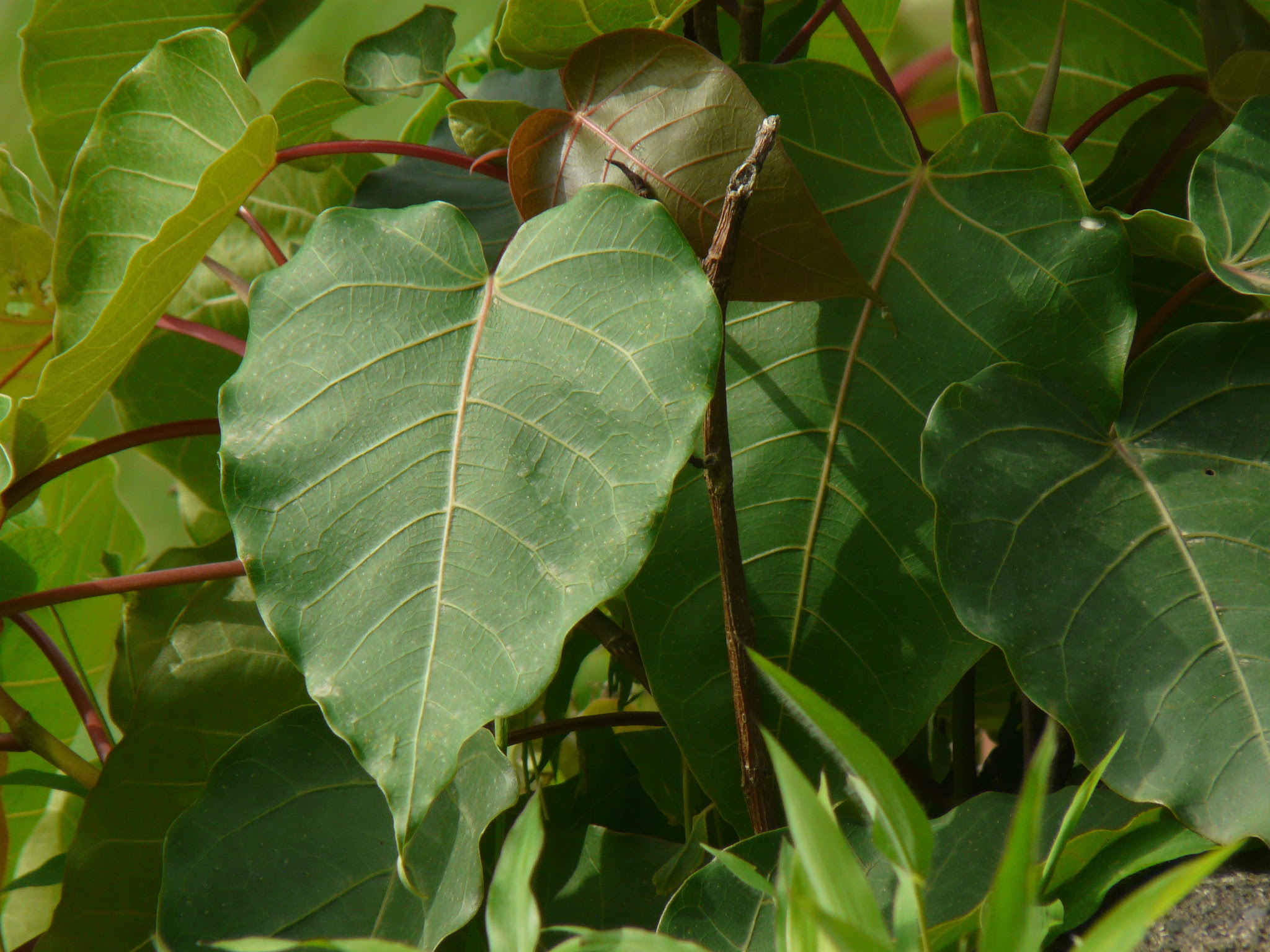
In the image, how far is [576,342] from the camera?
0.51 meters

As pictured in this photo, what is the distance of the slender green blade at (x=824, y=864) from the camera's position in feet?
1.12

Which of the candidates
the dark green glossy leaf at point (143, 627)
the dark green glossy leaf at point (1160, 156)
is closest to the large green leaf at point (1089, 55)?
the dark green glossy leaf at point (1160, 156)

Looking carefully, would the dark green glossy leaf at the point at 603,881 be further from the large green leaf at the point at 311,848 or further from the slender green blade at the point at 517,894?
the slender green blade at the point at 517,894

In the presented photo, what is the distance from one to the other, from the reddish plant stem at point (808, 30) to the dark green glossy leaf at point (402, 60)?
0.30 meters

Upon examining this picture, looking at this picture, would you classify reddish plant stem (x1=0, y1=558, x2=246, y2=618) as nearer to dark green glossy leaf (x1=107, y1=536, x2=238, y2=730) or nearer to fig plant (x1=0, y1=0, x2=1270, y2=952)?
fig plant (x1=0, y1=0, x2=1270, y2=952)

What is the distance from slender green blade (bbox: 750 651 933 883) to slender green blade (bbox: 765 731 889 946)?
19 millimetres

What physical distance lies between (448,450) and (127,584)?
0.35 m

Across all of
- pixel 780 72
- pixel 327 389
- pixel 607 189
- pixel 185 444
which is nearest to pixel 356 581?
pixel 327 389

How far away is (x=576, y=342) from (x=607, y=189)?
0.31ft

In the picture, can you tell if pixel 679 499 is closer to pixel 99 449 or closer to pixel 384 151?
pixel 384 151

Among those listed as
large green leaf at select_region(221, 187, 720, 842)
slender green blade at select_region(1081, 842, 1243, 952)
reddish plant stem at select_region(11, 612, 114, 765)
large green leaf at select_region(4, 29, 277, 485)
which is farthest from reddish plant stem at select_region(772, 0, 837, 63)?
reddish plant stem at select_region(11, 612, 114, 765)

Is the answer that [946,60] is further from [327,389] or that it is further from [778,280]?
[327,389]

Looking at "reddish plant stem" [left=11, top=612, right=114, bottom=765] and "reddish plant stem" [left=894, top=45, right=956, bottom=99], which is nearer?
"reddish plant stem" [left=11, top=612, right=114, bottom=765]

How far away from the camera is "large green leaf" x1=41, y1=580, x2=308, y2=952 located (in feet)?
2.35
